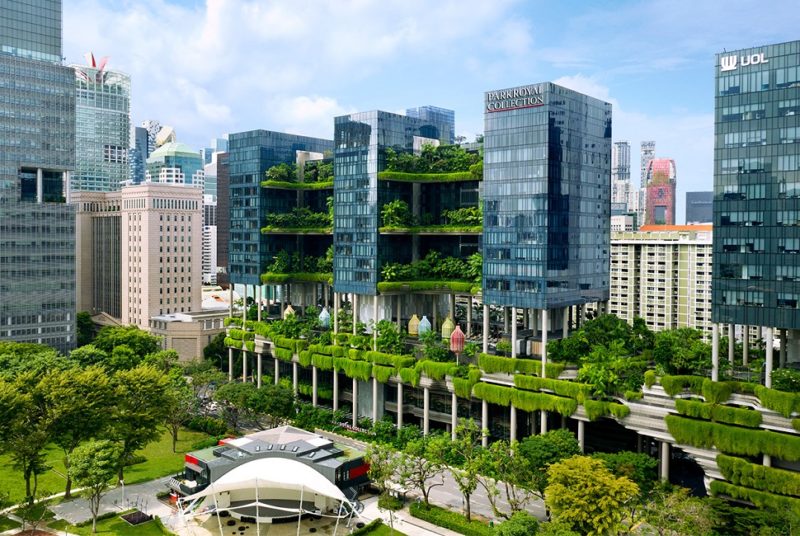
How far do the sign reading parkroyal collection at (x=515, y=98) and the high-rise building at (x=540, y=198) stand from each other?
0.14m

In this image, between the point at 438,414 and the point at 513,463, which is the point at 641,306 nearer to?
the point at 438,414

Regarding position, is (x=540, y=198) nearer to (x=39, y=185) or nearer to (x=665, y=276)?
(x=665, y=276)

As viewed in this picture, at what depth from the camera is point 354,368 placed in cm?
12125

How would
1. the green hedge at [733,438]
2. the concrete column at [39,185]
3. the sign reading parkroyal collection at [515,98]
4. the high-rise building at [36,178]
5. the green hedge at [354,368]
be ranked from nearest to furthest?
the green hedge at [733,438] → the sign reading parkroyal collection at [515,98] → the green hedge at [354,368] → the high-rise building at [36,178] → the concrete column at [39,185]

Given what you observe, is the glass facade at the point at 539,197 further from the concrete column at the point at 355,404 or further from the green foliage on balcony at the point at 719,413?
the concrete column at the point at 355,404

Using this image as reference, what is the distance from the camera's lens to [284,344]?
13488 cm

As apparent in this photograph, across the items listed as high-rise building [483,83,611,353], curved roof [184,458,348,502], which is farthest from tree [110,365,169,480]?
high-rise building [483,83,611,353]

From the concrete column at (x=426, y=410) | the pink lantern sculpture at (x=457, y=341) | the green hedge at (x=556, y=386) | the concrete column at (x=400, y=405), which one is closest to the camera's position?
the green hedge at (x=556, y=386)

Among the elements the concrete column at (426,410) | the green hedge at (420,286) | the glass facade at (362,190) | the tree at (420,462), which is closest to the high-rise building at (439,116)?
the glass facade at (362,190)

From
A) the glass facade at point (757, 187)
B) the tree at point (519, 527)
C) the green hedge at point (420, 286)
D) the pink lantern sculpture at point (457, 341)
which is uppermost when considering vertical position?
the glass facade at point (757, 187)

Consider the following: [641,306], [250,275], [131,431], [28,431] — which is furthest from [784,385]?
[641,306]

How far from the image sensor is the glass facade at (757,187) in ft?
268

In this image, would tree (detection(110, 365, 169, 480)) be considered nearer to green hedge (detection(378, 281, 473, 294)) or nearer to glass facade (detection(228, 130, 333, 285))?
Result: green hedge (detection(378, 281, 473, 294))

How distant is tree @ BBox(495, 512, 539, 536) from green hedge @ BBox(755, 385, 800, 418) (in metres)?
29.1
